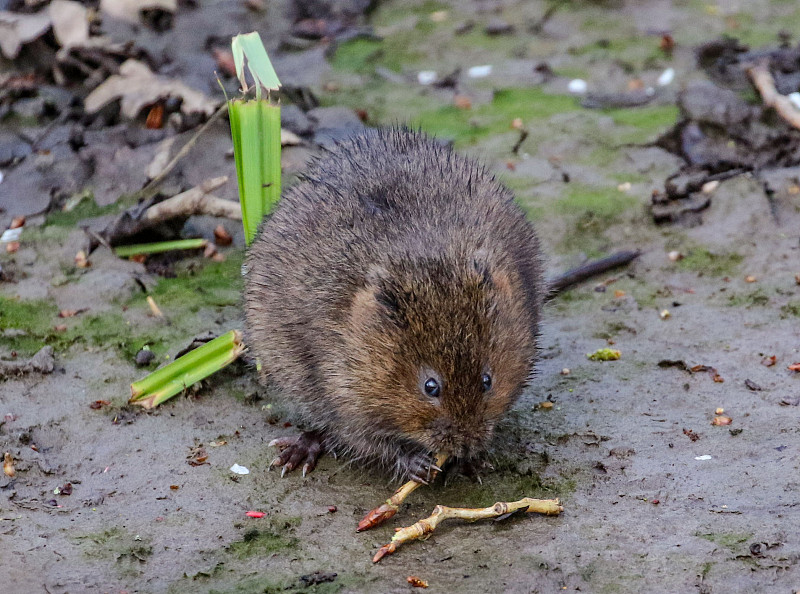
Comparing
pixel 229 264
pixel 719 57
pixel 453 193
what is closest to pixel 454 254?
pixel 453 193

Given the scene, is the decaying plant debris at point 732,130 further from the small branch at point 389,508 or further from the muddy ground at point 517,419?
the small branch at point 389,508

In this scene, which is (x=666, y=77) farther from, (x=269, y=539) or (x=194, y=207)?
(x=269, y=539)

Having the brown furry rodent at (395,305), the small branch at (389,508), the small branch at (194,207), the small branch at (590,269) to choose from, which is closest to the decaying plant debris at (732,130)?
the small branch at (590,269)

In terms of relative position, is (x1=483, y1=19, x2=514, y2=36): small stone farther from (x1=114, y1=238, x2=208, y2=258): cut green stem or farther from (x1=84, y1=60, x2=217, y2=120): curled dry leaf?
(x1=114, y1=238, x2=208, y2=258): cut green stem

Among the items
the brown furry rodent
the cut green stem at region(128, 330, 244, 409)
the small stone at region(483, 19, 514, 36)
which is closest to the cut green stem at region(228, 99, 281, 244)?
the brown furry rodent

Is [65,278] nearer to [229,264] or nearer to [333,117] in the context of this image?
[229,264]

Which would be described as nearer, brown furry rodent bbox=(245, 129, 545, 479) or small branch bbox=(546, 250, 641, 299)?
brown furry rodent bbox=(245, 129, 545, 479)
